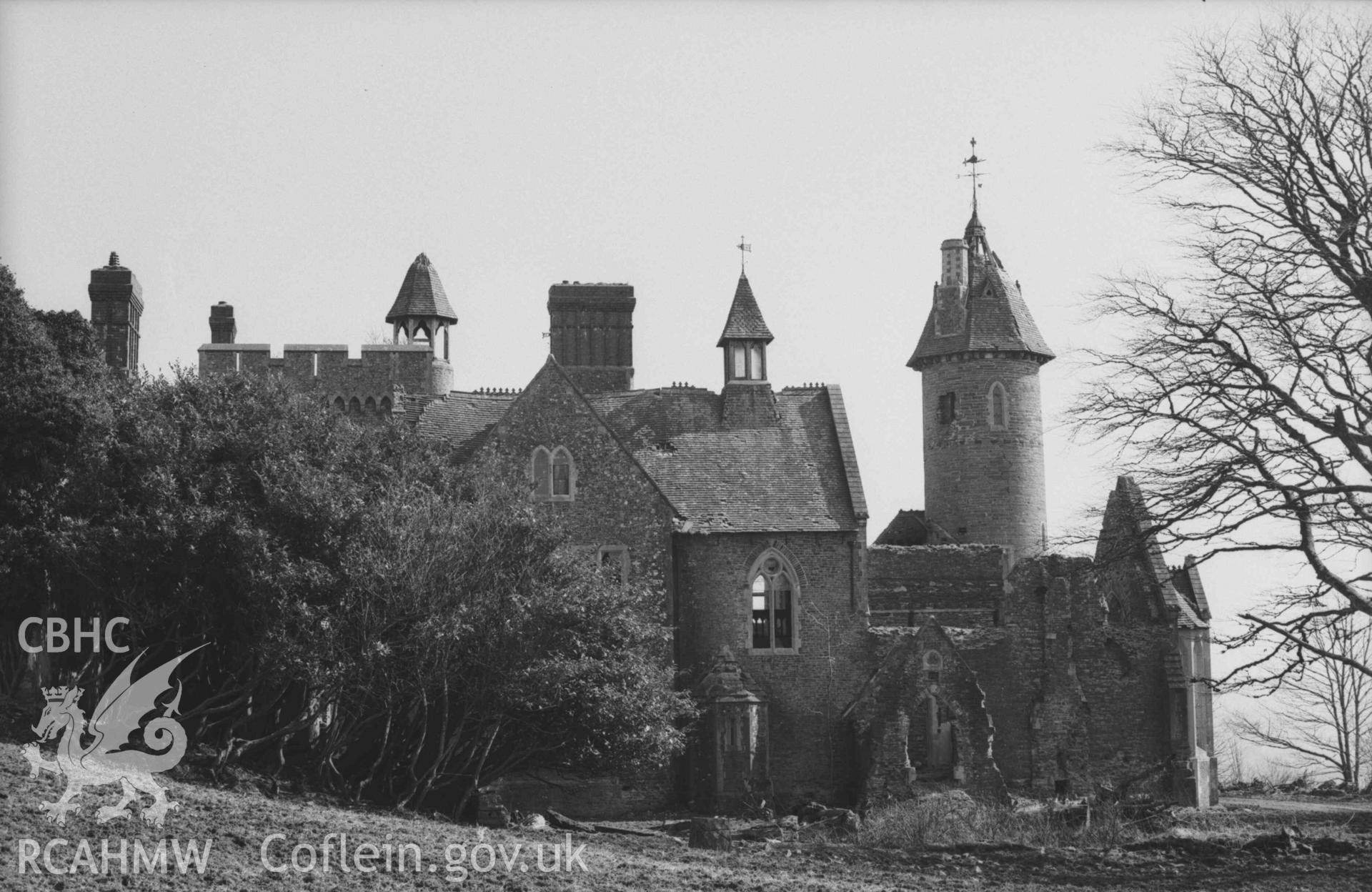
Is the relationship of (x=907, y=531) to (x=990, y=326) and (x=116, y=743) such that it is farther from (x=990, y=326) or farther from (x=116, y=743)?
(x=116, y=743)

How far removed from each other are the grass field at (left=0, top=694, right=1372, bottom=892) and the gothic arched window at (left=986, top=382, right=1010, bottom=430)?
714 inches

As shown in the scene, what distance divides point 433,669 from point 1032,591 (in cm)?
1757

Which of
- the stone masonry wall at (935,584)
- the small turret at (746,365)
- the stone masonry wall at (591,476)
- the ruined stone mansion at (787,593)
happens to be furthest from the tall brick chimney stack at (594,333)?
the stone masonry wall at (935,584)

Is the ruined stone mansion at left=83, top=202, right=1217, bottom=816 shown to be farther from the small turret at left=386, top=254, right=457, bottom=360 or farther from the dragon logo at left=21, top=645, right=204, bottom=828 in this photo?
the dragon logo at left=21, top=645, right=204, bottom=828

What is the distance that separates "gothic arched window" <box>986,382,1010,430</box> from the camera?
4812cm

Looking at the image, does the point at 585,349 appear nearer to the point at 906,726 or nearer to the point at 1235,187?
the point at 906,726

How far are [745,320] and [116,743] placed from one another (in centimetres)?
2326

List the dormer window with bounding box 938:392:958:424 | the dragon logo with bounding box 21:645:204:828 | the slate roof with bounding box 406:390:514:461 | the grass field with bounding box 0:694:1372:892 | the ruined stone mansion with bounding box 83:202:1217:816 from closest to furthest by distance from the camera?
the grass field with bounding box 0:694:1372:892
the dragon logo with bounding box 21:645:204:828
the ruined stone mansion with bounding box 83:202:1217:816
the slate roof with bounding box 406:390:514:461
the dormer window with bounding box 938:392:958:424

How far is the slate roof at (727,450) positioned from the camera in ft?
133

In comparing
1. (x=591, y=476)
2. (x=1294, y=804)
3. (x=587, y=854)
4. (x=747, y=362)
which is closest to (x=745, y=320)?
(x=747, y=362)

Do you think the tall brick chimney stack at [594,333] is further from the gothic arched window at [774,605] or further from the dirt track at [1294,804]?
the dirt track at [1294,804]

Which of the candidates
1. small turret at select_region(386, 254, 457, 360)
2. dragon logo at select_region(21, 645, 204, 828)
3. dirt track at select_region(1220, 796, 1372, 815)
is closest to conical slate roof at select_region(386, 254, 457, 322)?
small turret at select_region(386, 254, 457, 360)

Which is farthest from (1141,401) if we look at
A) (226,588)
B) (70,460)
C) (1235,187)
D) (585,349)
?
(585,349)

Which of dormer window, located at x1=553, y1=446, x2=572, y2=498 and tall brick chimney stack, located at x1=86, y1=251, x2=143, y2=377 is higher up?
tall brick chimney stack, located at x1=86, y1=251, x2=143, y2=377
